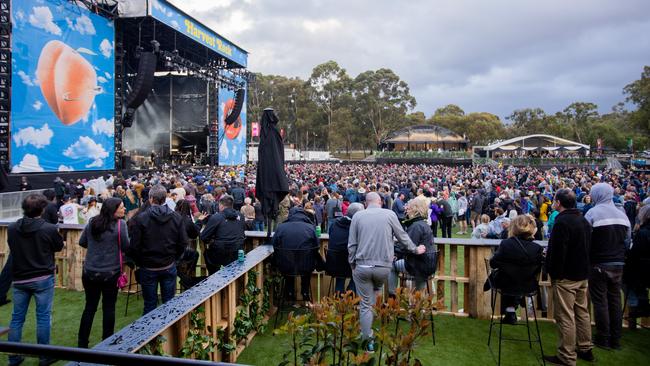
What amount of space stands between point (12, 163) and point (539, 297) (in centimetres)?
1562

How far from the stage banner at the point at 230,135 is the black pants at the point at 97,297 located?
2431 cm

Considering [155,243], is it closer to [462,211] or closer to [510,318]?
[510,318]

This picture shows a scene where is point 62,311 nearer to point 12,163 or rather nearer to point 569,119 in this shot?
point 12,163

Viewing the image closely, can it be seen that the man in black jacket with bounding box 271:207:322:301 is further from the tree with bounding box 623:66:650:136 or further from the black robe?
the tree with bounding box 623:66:650:136

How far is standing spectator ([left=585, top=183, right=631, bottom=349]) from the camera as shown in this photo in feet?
13.0

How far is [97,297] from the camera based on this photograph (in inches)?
149

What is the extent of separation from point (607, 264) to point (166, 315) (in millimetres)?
4016

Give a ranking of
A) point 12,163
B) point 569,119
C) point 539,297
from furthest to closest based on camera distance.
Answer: point 569,119 → point 12,163 → point 539,297

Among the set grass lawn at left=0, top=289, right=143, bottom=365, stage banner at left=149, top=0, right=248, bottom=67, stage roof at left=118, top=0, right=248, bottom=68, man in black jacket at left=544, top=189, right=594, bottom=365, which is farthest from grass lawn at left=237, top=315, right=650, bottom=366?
stage banner at left=149, top=0, right=248, bottom=67

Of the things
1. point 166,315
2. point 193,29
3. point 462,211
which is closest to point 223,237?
point 166,315

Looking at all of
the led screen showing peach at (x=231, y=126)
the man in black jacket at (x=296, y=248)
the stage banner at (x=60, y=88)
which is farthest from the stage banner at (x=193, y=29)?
the man in black jacket at (x=296, y=248)

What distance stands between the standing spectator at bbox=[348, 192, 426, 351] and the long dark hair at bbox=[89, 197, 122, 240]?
88.4 inches

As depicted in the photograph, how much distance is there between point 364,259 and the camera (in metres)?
3.85

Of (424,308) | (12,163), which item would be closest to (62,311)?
(424,308)
